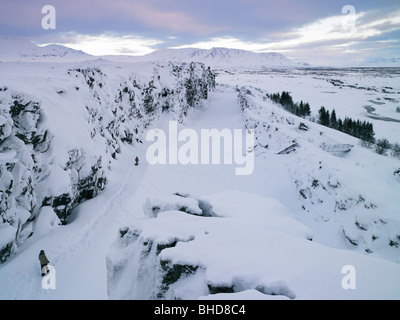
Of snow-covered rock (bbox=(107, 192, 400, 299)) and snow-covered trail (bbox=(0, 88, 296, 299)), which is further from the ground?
snow-covered rock (bbox=(107, 192, 400, 299))

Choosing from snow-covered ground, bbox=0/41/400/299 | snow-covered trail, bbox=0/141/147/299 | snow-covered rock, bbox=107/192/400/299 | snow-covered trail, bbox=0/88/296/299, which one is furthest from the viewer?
snow-covered trail, bbox=0/88/296/299

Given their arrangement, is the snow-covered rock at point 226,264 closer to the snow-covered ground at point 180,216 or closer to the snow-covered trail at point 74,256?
the snow-covered ground at point 180,216

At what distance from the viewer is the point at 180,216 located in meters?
7.57

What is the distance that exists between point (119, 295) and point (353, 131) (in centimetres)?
3886

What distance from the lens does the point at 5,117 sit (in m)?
10.5

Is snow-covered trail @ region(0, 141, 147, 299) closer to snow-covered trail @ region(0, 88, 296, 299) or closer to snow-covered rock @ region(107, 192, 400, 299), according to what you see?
snow-covered trail @ region(0, 88, 296, 299)

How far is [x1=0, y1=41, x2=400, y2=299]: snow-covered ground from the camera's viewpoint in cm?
525

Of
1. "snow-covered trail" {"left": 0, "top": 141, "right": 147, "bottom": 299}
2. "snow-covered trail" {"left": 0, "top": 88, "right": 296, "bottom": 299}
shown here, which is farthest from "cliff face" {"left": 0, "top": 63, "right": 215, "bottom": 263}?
Result: "snow-covered trail" {"left": 0, "top": 88, "right": 296, "bottom": 299}

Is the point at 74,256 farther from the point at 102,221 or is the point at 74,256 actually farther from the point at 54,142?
the point at 54,142

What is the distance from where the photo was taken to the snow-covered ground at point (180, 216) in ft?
17.2

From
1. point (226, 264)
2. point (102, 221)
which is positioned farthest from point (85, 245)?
point (226, 264)

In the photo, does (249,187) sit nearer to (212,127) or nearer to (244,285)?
(244,285)

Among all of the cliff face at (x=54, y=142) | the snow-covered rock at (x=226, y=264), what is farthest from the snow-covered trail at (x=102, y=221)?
the snow-covered rock at (x=226, y=264)
